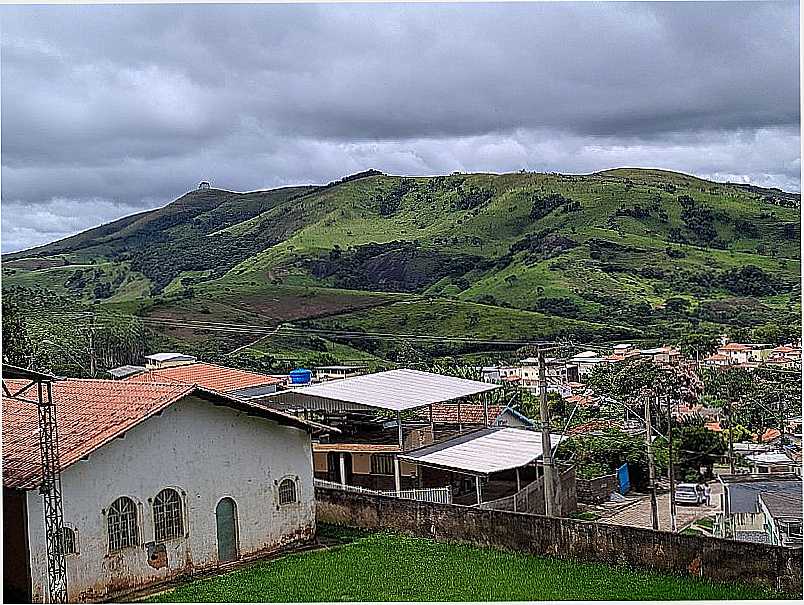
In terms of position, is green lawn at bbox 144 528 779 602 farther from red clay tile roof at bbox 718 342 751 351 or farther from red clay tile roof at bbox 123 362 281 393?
red clay tile roof at bbox 718 342 751 351

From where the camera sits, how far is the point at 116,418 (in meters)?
7.30

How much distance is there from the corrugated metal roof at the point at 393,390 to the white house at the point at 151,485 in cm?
200

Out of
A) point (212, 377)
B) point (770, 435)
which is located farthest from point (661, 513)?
point (770, 435)

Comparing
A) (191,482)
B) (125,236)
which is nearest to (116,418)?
(191,482)

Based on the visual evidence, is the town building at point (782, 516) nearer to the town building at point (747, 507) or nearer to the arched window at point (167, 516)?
the town building at point (747, 507)

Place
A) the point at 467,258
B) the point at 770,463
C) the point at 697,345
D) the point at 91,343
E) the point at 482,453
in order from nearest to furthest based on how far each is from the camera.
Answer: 1. the point at 482,453
2. the point at 770,463
3. the point at 91,343
4. the point at 697,345
5. the point at 467,258

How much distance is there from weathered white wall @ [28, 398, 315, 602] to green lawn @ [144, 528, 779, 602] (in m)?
0.33

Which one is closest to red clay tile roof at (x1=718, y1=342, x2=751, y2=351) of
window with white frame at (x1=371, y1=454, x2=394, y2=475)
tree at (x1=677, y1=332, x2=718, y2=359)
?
tree at (x1=677, y1=332, x2=718, y2=359)

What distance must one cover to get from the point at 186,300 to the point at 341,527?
1340 inches

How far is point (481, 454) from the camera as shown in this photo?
10.5 m

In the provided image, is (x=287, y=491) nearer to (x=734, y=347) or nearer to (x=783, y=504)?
(x=783, y=504)

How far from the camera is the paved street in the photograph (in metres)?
11.4

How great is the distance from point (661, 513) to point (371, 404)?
4381 mm

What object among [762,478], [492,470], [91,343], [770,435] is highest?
[91,343]
